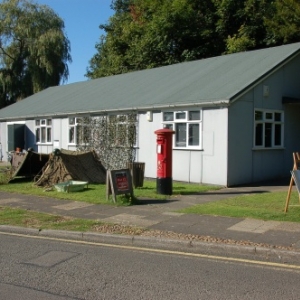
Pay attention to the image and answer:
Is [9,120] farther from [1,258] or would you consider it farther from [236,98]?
[1,258]

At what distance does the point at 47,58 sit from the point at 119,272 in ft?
122

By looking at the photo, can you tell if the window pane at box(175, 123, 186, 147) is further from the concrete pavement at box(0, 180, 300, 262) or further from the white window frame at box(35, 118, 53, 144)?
the white window frame at box(35, 118, 53, 144)

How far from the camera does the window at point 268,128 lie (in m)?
17.1

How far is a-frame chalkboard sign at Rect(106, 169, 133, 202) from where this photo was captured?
12.1 m

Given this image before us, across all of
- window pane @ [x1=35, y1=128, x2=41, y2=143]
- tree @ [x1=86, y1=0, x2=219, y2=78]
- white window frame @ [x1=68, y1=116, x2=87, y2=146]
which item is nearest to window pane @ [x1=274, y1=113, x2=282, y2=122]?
white window frame @ [x1=68, y1=116, x2=87, y2=146]

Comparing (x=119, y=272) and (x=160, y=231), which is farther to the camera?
(x=160, y=231)

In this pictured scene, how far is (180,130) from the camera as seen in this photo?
17344mm

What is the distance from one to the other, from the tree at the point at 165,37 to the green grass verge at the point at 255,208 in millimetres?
24361

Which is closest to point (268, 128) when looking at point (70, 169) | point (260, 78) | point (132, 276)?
point (260, 78)

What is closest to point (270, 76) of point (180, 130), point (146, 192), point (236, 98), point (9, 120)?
point (236, 98)

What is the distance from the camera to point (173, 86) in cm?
2009

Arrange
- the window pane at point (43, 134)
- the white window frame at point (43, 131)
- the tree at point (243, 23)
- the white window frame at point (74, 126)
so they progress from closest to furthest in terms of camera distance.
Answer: the white window frame at point (74, 126) < the white window frame at point (43, 131) < the window pane at point (43, 134) < the tree at point (243, 23)

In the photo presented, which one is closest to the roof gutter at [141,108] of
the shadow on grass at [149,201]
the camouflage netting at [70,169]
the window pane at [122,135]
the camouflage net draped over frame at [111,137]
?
the camouflage net draped over frame at [111,137]

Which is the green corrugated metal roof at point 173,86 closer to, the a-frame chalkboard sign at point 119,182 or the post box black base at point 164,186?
the post box black base at point 164,186
